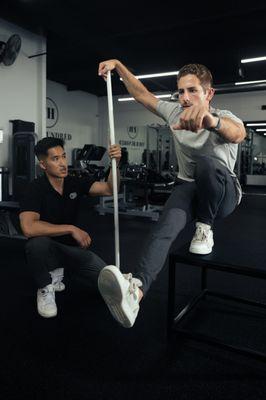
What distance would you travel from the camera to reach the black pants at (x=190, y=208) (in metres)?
1.48

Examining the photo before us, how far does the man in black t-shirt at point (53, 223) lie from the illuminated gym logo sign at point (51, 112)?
7.97 metres

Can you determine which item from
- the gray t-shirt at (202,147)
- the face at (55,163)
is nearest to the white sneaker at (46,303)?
the face at (55,163)

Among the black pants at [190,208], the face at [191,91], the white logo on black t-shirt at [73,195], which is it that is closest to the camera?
the black pants at [190,208]

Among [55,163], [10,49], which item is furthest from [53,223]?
[10,49]

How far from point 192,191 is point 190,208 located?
10 centimetres

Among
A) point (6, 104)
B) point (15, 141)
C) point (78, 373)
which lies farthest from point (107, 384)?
point (6, 104)

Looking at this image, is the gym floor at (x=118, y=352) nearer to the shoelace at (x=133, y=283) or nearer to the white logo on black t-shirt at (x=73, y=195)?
the shoelace at (x=133, y=283)

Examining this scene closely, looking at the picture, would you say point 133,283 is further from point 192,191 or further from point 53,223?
point 53,223

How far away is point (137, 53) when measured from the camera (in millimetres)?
7340

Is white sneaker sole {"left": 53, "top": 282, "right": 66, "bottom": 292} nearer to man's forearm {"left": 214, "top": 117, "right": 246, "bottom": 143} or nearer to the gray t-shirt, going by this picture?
the gray t-shirt

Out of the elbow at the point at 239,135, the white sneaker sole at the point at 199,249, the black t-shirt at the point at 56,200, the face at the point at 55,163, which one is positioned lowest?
the white sneaker sole at the point at 199,249

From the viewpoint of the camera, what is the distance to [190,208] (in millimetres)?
1692

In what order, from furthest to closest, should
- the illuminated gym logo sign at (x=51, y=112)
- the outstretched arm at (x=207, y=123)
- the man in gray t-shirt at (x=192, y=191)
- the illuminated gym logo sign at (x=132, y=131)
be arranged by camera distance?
the illuminated gym logo sign at (x=132, y=131), the illuminated gym logo sign at (x=51, y=112), the man in gray t-shirt at (x=192, y=191), the outstretched arm at (x=207, y=123)

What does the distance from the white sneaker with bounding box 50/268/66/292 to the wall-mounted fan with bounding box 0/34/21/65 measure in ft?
15.8
